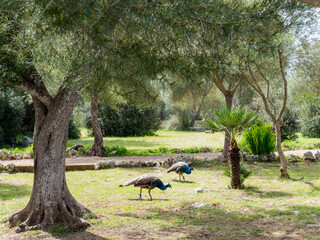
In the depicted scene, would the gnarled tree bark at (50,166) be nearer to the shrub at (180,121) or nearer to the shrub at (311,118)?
the shrub at (311,118)

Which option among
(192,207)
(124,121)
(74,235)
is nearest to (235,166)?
(192,207)

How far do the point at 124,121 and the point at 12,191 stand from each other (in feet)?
53.7

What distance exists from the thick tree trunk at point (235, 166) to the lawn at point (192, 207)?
223 millimetres

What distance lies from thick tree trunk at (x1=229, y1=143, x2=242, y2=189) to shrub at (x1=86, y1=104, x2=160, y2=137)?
54.7 ft

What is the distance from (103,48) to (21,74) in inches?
60.6

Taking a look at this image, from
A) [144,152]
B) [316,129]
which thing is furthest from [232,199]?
[316,129]

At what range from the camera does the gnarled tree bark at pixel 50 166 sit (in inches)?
221

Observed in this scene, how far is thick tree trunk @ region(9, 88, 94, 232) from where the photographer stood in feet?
18.4

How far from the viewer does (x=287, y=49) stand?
8.95m

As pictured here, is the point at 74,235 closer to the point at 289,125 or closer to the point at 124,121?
the point at 289,125

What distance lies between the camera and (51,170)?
5641 mm

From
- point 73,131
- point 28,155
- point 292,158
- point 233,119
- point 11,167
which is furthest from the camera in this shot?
point 73,131

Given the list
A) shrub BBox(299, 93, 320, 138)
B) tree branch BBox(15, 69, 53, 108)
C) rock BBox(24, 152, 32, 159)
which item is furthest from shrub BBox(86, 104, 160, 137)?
tree branch BBox(15, 69, 53, 108)

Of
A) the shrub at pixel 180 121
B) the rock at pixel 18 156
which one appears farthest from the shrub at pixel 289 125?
the shrub at pixel 180 121
